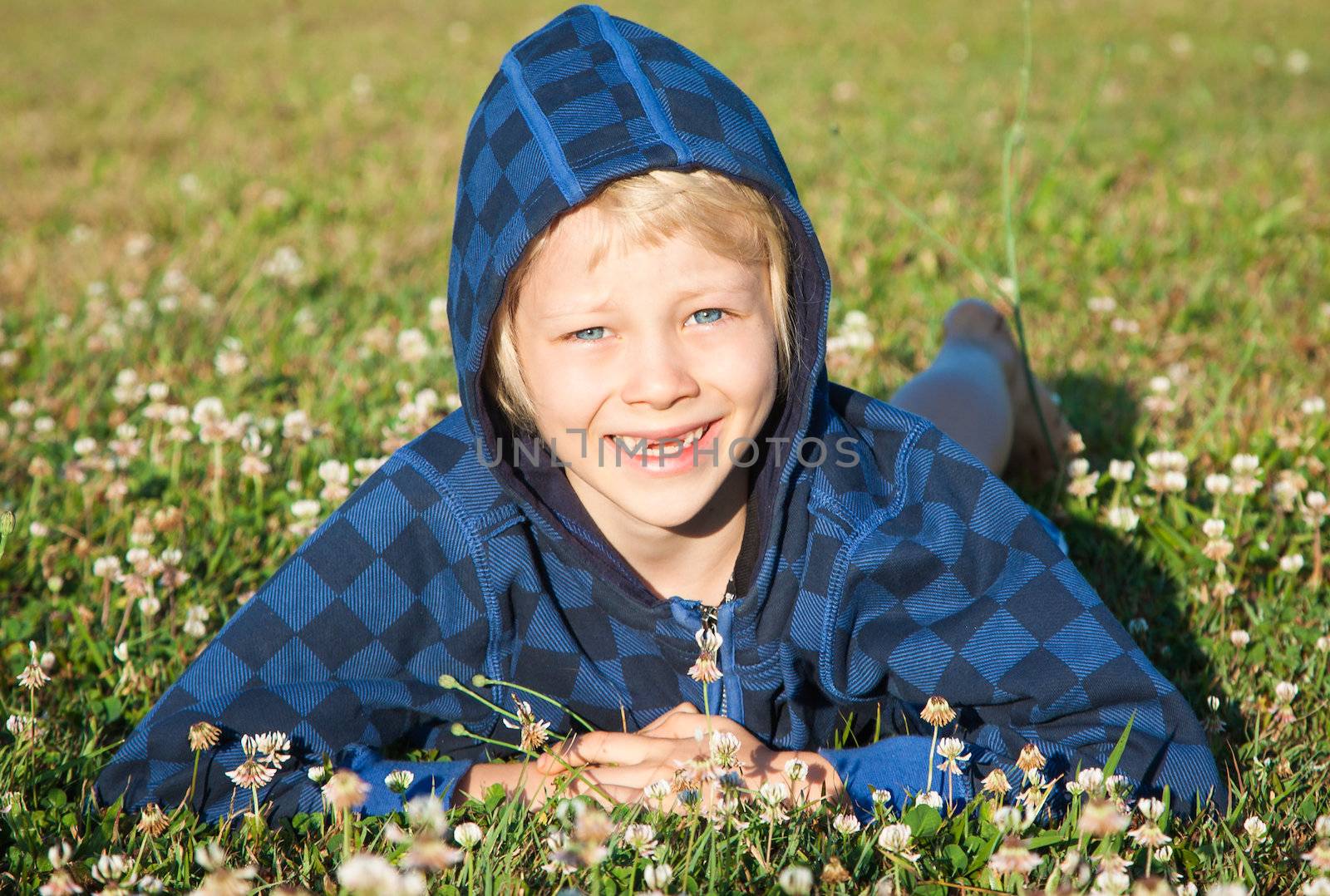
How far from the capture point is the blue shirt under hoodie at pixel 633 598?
226 centimetres

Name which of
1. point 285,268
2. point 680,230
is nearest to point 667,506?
point 680,230

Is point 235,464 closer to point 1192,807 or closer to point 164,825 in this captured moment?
point 164,825

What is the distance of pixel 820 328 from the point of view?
8.07 feet

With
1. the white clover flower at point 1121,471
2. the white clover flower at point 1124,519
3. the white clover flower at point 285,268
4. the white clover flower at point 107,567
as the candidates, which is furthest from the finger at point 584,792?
the white clover flower at point 285,268

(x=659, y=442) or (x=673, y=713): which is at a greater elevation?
(x=659, y=442)

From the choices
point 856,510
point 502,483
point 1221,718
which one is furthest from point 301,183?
point 1221,718

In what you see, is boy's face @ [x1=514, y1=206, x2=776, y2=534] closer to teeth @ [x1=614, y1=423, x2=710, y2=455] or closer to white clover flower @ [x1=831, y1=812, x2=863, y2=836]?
teeth @ [x1=614, y1=423, x2=710, y2=455]

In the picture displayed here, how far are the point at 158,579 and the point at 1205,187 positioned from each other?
4.97 m

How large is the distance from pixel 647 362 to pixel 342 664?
86 cm

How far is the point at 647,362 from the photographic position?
2227mm

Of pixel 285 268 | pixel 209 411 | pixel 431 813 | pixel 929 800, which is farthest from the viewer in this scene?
pixel 285 268

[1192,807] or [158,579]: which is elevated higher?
[158,579]

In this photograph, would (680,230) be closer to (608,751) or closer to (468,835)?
(608,751)

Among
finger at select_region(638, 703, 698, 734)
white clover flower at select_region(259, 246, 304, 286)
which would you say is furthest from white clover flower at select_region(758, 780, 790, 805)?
white clover flower at select_region(259, 246, 304, 286)
